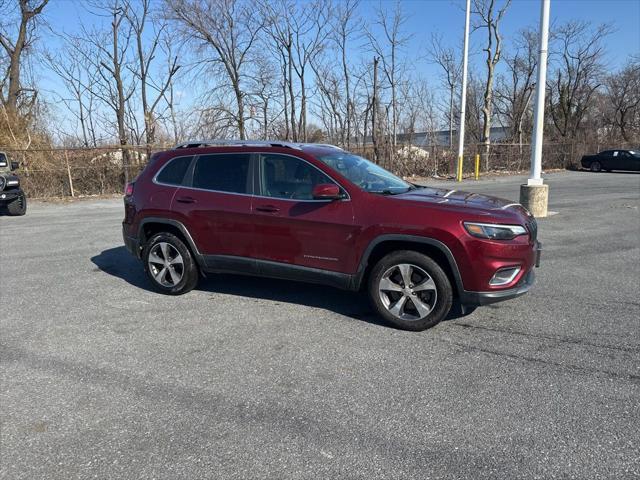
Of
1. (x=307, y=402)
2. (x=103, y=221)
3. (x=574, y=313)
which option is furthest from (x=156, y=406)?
(x=103, y=221)

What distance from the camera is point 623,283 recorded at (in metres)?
5.83

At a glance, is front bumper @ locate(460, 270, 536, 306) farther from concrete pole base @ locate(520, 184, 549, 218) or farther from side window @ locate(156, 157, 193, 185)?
concrete pole base @ locate(520, 184, 549, 218)


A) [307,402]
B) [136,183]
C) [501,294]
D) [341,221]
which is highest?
[136,183]

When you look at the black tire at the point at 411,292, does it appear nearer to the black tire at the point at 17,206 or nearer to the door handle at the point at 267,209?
the door handle at the point at 267,209

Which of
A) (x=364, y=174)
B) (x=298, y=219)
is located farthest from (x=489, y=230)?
(x=298, y=219)

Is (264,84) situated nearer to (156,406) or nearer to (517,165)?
(517,165)

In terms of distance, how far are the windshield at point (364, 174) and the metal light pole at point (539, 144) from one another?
22.9 ft

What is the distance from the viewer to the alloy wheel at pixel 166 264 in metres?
5.56

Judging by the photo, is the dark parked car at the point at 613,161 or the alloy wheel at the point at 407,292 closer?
the alloy wheel at the point at 407,292

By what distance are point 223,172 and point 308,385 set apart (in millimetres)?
2809

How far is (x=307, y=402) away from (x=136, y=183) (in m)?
3.97

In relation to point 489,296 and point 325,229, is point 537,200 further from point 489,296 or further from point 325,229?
point 325,229

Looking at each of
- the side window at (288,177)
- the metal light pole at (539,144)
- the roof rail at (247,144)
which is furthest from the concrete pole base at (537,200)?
the side window at (288,177)

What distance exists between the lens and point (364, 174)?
505 centimetres
